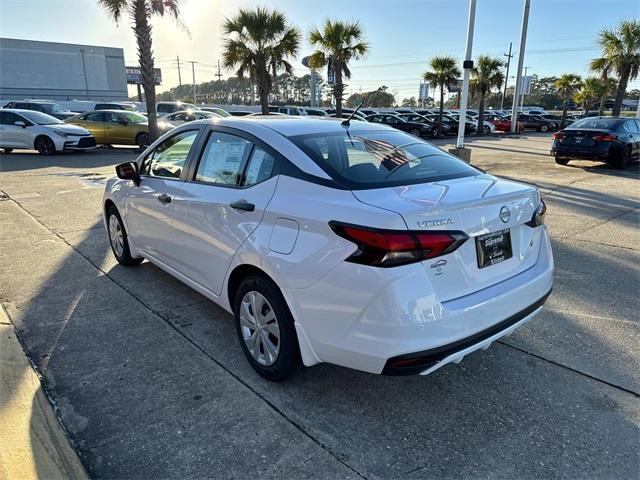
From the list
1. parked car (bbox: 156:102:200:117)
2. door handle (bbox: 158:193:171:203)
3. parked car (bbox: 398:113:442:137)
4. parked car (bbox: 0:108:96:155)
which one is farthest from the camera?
parked car (bbox: 398:113:442:137)

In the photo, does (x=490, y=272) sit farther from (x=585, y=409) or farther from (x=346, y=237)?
(x=585, y=409)

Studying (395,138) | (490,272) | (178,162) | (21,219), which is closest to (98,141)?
(21,219)

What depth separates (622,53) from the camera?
985 inches

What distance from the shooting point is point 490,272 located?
2.52 meters

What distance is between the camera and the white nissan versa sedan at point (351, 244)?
222 centimetres

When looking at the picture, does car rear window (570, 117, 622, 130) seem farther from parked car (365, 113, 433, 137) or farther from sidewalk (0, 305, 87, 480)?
sidewalk (0, 305, 87, 480)

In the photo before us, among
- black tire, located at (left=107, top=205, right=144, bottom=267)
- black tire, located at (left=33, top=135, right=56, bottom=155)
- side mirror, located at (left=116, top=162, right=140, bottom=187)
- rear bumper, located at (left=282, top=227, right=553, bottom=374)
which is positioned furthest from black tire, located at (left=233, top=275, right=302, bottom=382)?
black tire, located at (left=33, top=135, right=56, bottom=155)

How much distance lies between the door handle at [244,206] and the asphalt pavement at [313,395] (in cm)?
109

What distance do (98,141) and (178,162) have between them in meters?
16.8

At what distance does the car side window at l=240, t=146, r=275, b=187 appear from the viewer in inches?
115

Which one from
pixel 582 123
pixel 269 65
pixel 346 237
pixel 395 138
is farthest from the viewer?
pixel 269 65

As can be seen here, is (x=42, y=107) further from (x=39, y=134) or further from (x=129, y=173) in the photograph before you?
(x=129, y=173)

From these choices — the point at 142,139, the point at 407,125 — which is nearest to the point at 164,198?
the point at 142,139

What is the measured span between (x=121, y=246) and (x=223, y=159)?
7.41ft
